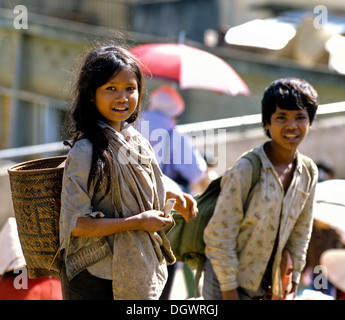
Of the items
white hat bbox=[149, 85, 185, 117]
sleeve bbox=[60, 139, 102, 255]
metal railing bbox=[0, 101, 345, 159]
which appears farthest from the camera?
metal railing bbox=[0, 101, 345, 159]

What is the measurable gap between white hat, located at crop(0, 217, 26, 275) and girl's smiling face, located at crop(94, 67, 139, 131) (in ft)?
4.02

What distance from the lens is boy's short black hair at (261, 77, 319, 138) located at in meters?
3.39

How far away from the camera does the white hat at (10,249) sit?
3564 millimetres

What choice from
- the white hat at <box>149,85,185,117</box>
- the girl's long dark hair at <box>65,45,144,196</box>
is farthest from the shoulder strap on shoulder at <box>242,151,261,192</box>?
the white hat at <box>149,85,185,117</box>

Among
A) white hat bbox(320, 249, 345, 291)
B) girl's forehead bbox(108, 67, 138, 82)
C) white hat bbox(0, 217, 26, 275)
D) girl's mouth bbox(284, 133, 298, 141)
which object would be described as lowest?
white hat bbox(320, 249, 345, 291)

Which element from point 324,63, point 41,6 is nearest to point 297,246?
point 324,63

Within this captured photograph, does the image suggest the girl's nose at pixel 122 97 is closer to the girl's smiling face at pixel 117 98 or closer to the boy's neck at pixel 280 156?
the girl's smiling face at pixel 117 98

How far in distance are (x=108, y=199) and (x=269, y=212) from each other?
3.22ft

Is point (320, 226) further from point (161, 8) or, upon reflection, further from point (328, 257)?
Result: point (161, 8)

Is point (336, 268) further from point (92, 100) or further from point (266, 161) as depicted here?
→ point (92, 100)

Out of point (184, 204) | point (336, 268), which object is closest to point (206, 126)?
point (336, 268)

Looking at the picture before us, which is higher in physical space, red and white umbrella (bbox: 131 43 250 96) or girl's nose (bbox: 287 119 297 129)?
red and white umbrella (bbox: 131 43 250 96)

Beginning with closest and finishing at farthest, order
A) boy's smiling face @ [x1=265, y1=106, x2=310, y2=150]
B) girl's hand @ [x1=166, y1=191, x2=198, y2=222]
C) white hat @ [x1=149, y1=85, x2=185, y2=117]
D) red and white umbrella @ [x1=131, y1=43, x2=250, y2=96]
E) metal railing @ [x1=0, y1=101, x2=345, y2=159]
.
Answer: girl's hand @ [x1=166, y1=191, x2=198, y2=222]
boy's smiling face @ [x1=265, y1=106, x2=310, y2=150]
white hat @ [x1=149, y1=85, x2=185, y2=117]
red and white umbrella @ [x1=131, y1=43, x2=250, y2=96]
metal railing @ [x1=0, y1=101, x2=345, y2=159]

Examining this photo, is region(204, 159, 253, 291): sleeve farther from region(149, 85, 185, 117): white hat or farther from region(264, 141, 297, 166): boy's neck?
region(149, 85, 185, 117): white hat
